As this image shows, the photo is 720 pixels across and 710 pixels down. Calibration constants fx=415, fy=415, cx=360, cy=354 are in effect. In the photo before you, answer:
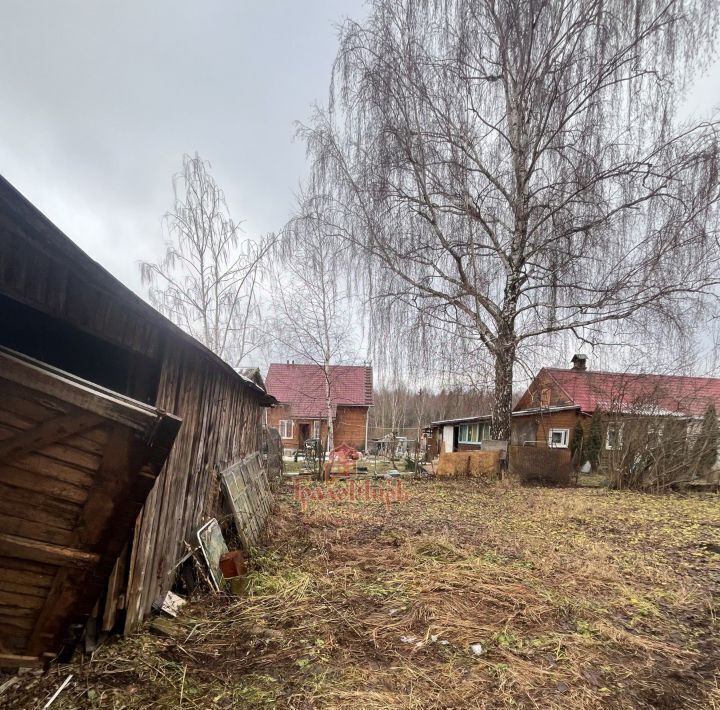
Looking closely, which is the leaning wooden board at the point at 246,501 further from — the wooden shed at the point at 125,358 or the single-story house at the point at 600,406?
Result: the single-story house at the point at 600,406

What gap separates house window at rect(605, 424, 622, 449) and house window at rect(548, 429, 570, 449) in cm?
905

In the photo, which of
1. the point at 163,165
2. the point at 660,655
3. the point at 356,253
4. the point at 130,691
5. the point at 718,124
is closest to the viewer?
the point at 130,691

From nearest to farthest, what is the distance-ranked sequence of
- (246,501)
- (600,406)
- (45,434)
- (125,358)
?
1. (45,434)
2. (125,358)
3. (246,501)
4. (600,406)

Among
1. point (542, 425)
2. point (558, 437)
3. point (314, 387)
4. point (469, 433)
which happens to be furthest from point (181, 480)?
point (314, 387)

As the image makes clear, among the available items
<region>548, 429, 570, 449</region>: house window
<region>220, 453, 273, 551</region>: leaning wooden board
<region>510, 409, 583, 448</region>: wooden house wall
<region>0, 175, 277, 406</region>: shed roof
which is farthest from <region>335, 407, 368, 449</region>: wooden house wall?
<region>0, 175, 277, 406</region>: shed roof

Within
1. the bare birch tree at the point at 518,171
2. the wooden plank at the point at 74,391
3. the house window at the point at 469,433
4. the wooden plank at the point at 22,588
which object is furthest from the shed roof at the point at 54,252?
the house window at the point at 469,433

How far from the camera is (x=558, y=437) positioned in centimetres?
2019

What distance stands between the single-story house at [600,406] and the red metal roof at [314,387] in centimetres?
567

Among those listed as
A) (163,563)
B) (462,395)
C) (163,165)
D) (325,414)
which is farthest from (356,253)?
(325,414)

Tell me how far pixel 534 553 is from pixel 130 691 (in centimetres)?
446

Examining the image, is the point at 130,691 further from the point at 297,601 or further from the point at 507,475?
the point at 507,475

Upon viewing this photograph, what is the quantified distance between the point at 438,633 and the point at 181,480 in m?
2.56

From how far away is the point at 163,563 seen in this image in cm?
353

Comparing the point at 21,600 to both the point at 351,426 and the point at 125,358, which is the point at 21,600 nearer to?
the point at 125,358
